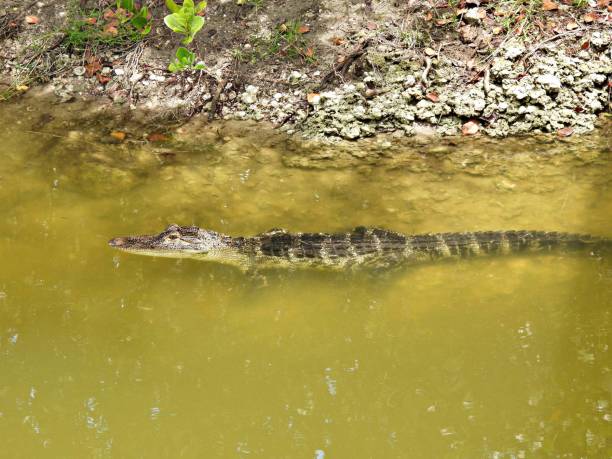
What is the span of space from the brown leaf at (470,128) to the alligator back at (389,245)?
187 cm

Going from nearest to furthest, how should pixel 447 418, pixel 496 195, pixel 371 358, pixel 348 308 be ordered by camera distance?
1. pixel 447 418
2. pixel 371 358
3. pixel 348 308
4. pixel 496 195

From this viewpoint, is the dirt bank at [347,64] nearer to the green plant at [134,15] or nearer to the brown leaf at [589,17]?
the brown leaf at [589,17]

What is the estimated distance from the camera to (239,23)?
8.16 meters

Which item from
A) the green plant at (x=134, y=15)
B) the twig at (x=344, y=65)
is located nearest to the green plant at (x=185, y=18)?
the green plant at (x=134, y=15)

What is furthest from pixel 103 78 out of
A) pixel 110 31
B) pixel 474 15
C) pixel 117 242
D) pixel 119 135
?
pixel 474 15

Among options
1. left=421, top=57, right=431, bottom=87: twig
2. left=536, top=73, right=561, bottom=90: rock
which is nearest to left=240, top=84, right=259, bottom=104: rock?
left=421, top=57, right=431, bottom=87: twig

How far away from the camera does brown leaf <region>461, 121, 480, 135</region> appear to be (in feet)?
22.7

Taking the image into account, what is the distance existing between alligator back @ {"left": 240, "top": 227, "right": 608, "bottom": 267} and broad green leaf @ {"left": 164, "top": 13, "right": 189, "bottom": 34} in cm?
300

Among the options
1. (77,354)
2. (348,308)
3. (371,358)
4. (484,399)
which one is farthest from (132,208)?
(484,399)

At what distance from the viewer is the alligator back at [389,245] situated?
17.3 ft

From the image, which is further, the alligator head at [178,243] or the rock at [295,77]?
the rock at [295,77]

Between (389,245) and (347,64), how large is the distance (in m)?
2.94

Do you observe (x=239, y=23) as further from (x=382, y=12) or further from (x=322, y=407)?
(x=322, y=407)

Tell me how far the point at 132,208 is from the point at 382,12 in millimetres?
3992
